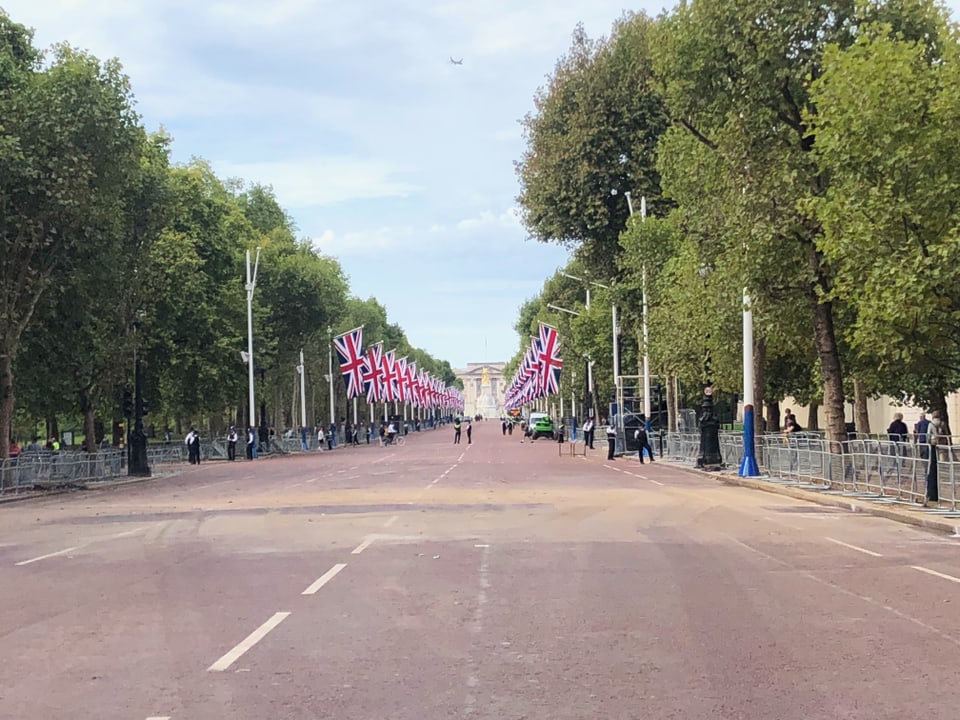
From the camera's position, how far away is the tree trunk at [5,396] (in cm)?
3229

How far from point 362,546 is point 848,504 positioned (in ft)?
35.9

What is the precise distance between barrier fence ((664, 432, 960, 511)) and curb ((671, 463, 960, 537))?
65 cm

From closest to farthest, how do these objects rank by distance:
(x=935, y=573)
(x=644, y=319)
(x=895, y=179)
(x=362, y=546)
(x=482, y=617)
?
(x=482, y=617)
(x=935, y=573)
(x=362, y=546)
(x=895, y=179)
(x=644, y=319)

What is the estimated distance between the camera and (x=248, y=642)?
8.73 meters

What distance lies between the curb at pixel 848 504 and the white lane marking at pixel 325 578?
9.49m

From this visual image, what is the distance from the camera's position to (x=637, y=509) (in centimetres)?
2092

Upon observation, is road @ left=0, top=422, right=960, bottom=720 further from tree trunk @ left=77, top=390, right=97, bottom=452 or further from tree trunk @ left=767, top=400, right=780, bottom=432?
tree trunk @ left=767, top=400, right=780, bottom=432

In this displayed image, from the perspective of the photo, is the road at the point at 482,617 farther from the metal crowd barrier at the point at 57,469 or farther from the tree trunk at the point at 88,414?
the tree trunk at the point at 88,414

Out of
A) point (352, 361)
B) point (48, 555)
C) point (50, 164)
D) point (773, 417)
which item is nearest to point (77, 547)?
point (48, 555)

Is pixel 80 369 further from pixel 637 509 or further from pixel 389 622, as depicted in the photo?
pixel 389 622

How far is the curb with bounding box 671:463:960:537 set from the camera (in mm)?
17344

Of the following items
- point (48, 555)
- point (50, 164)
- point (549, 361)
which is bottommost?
point (48, 555)

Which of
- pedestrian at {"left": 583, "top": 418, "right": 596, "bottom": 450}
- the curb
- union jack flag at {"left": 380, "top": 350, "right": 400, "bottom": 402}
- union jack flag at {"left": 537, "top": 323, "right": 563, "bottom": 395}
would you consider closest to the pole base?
the curb

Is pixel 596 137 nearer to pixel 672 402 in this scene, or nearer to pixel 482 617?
pixel 672 402
